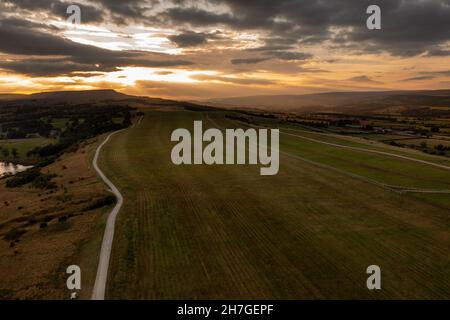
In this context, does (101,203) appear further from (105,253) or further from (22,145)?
(22,145)

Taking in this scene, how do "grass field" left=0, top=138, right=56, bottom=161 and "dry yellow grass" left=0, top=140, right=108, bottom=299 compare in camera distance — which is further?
Answer: "grass field" left=0, top=138, right=56, bottom=161

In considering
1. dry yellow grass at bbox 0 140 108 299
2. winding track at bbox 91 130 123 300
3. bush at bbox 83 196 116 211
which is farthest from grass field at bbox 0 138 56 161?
winding track at bbox 91 130 123 300

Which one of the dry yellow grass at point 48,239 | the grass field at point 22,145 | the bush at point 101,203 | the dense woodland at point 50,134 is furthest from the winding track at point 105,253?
the grass field at point 22,145

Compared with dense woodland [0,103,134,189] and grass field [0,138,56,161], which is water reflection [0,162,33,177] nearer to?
dense woodland [0,103,134,189]

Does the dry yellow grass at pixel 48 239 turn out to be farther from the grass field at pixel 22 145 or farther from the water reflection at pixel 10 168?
the grass field at pixel 22 145

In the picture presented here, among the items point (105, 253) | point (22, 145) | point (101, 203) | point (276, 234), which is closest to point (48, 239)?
point (105, 253)

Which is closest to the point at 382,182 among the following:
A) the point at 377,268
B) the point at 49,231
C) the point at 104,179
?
the point at 377,268

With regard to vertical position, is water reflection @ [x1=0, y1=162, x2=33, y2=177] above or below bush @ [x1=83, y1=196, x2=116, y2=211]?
below

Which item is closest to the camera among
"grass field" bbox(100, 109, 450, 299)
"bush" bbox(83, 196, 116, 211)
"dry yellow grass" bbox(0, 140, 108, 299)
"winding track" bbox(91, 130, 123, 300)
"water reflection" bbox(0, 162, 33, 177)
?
"winding track" bbox(91, 130, 123, 300)
